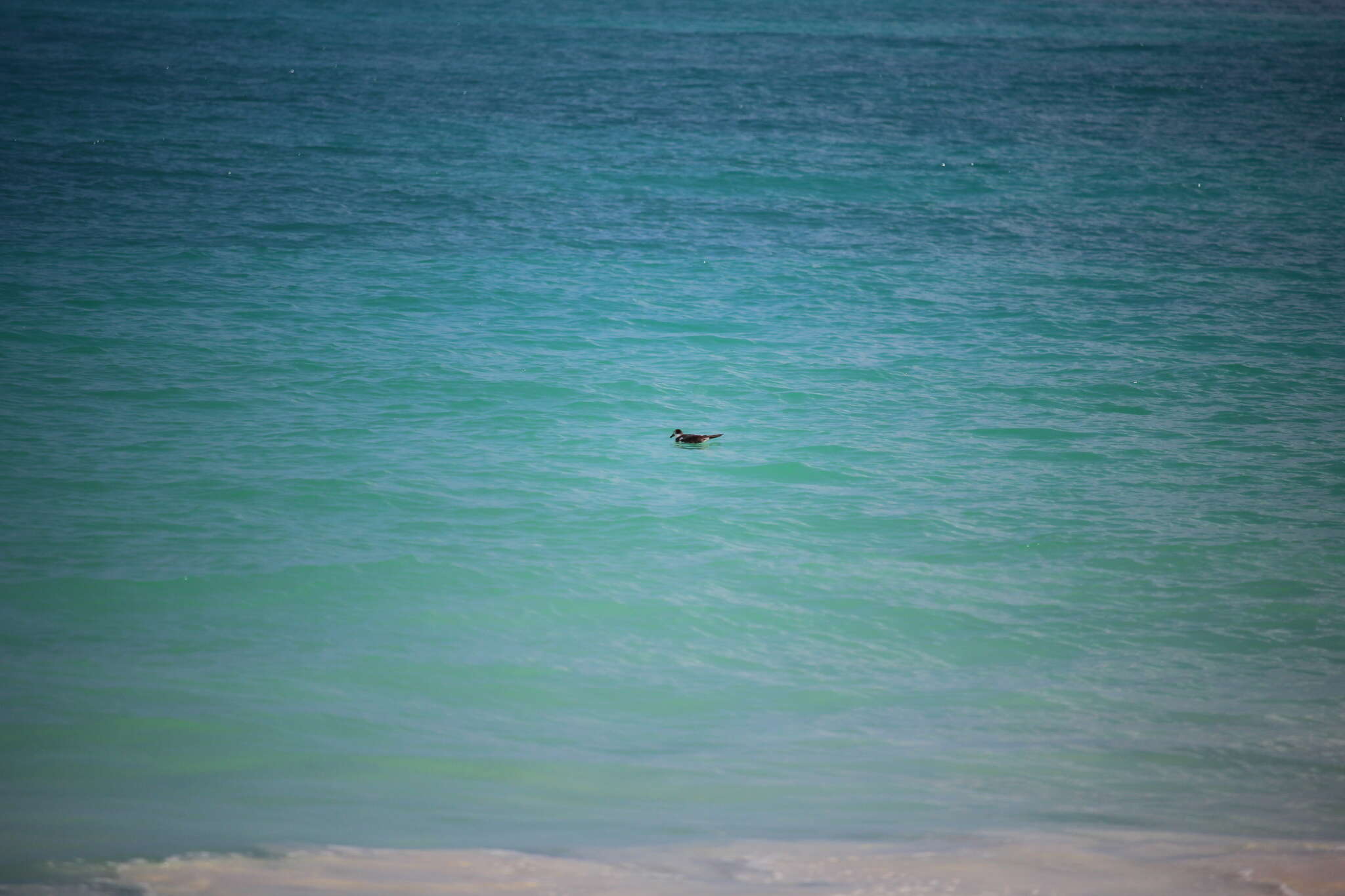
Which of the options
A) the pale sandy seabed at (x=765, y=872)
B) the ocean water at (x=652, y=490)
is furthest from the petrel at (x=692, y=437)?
the pale sandy seabed at (x=765, y=872)

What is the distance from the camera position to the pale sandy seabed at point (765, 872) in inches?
200

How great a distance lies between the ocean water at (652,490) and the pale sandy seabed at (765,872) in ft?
0.70

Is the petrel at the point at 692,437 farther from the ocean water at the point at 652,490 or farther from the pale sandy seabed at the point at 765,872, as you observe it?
the pale sandy seabed at the point at 765,872

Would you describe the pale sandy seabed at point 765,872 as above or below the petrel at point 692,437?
below

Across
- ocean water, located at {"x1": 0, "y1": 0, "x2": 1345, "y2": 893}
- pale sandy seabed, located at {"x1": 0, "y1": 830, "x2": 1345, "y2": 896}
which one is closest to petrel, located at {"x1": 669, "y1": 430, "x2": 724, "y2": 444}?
ocean water, located at {"x1": 0, "y1": 0, "x2": 1345, "y2": 893}

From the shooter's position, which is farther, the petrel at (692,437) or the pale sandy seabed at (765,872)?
the petrel at (692,437)

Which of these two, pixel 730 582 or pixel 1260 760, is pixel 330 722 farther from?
pixel 1260 760

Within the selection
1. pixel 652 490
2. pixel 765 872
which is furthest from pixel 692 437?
pixel 765 872

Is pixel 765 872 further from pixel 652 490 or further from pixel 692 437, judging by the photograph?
pixel 692 437

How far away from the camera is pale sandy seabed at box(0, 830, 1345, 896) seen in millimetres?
5082

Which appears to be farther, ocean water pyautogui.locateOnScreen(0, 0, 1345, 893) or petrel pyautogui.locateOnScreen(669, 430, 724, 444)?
petrel pyautogui.locateOnScreen(669, 430, 724, 444)

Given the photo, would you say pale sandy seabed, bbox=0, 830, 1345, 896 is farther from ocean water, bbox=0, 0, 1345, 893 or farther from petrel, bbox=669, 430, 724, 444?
petrel, bbox=669, 430, 724, 444

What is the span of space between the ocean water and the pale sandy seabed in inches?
8.4

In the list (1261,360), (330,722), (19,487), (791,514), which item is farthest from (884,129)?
(330,722)
